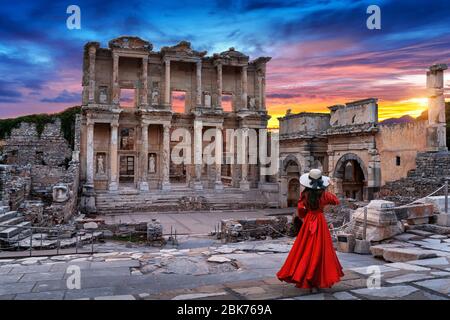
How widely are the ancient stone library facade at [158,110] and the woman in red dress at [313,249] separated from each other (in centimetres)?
2079

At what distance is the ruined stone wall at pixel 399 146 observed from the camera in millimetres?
→ 19281

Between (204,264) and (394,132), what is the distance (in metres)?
15.6

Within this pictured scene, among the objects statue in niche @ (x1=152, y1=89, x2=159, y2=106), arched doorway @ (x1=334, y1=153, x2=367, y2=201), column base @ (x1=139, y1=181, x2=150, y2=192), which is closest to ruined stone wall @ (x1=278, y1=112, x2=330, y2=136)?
arched doorway @ (x1=334, y1=153, x2=367, y2=201)

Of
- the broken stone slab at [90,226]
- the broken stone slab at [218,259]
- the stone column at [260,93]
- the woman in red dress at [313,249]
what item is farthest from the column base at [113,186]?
the woman in red dress at [313,249]

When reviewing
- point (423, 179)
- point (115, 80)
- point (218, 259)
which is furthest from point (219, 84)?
point (218, 259)

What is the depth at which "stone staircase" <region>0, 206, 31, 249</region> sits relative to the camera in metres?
11.4

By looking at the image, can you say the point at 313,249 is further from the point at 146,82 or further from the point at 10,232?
the point at 146,82

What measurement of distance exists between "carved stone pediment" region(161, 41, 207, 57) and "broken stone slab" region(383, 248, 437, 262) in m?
23.8

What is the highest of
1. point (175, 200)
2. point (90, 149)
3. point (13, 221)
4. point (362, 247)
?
point (90, 149)

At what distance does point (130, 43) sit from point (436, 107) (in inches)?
761

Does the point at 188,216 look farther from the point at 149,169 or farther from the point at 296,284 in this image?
the point at 296,284

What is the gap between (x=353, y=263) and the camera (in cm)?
753

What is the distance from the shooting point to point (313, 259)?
5289mm

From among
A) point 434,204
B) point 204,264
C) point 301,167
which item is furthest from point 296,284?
point 301,167
